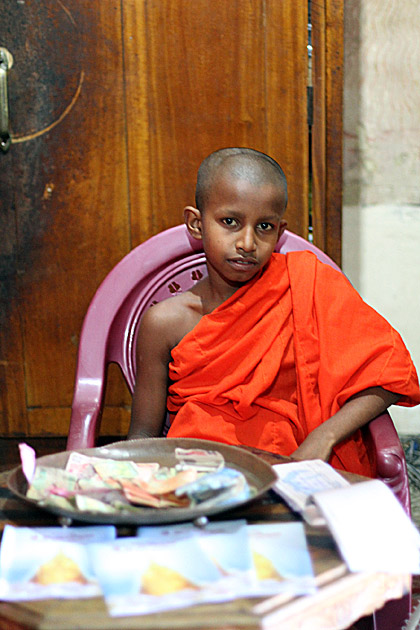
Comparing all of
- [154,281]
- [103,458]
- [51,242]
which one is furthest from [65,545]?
[51,242]

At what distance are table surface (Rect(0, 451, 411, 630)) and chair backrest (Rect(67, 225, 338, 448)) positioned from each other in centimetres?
99

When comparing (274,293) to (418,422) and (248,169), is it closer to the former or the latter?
(248,169)

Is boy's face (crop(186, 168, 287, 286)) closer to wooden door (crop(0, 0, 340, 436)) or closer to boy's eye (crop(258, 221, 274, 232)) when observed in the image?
boy's eye (crop(258, 221, 274, 232))

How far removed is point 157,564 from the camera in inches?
33.6

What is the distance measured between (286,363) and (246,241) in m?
0.32

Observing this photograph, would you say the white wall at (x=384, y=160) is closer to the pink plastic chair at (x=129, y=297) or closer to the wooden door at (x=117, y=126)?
the wooden door at (x=117, y=126)

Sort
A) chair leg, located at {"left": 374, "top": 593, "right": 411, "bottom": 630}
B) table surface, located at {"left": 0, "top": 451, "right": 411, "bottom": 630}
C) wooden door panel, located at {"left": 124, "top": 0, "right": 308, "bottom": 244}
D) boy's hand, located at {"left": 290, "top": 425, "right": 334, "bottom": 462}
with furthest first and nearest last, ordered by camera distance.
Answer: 1. wooden door panel, located at {"left": 124, "top": 0, "right": 308, "bottom": 244}
2. boy's hand, located at {"left": 290, "top": 425, "right": 334, "bottom": 462}
3. chair leg, located at {"left": 374, "top": 593, "right": 411, "bottom": 630}
4. table surface, located at {"left": 0, "top": 451, "right": 411, "bottom": 630}

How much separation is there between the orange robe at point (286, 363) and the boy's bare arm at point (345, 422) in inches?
1.1

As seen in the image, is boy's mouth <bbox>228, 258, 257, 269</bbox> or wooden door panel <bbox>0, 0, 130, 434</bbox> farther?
wooden door panel <bbox>0, 0, 130, 434</bbox>

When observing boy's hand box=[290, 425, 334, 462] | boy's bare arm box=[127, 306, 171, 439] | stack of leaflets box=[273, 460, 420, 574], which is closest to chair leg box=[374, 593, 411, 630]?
boy's hand box=[290, 425, 334, 462]

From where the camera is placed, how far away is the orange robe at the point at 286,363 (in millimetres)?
1582

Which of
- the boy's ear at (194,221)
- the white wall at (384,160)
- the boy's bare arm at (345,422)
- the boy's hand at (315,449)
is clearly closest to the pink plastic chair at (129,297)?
the boy's ear at (194,221)

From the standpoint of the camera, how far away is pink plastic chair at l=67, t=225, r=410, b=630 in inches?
70.2

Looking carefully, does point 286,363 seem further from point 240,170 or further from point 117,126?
point 117,126
